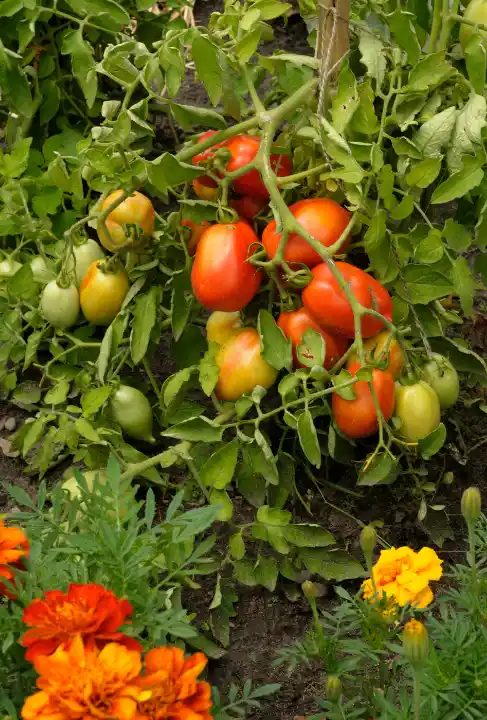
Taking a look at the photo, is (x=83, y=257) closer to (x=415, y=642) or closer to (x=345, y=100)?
(x=345, y=100)

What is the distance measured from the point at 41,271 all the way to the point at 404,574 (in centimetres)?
94

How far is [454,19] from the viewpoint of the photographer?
1556 mm

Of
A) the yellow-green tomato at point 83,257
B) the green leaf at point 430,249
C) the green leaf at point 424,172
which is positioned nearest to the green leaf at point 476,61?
the green leaf at point 424,172

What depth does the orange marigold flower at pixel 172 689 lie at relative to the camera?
0.88 meters

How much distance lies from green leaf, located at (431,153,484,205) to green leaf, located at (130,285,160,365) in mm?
482

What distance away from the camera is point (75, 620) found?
2.84 feet

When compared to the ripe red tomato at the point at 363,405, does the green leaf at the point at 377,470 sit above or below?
below

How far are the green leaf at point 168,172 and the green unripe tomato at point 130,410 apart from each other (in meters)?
0.35

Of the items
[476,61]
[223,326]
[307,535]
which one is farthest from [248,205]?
[307,535]

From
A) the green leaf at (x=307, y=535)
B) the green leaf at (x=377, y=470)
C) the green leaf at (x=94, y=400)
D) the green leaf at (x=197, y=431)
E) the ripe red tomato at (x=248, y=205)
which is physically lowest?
the green leaf at (x=307, y=535)

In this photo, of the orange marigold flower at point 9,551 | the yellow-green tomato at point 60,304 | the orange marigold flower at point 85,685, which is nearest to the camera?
the orange marigold flower at point 85,685

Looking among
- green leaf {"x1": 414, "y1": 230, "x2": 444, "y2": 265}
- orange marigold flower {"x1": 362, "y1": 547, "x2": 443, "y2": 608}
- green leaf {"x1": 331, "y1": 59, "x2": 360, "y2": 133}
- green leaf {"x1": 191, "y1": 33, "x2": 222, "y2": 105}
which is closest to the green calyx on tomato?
green leaf {"x1": 191, "y1": 33, "x2": 222, "y2": 105}

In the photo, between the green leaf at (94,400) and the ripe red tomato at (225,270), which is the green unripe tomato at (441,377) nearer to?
the ripe red tomato at (225,270)

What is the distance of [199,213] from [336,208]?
22cm
